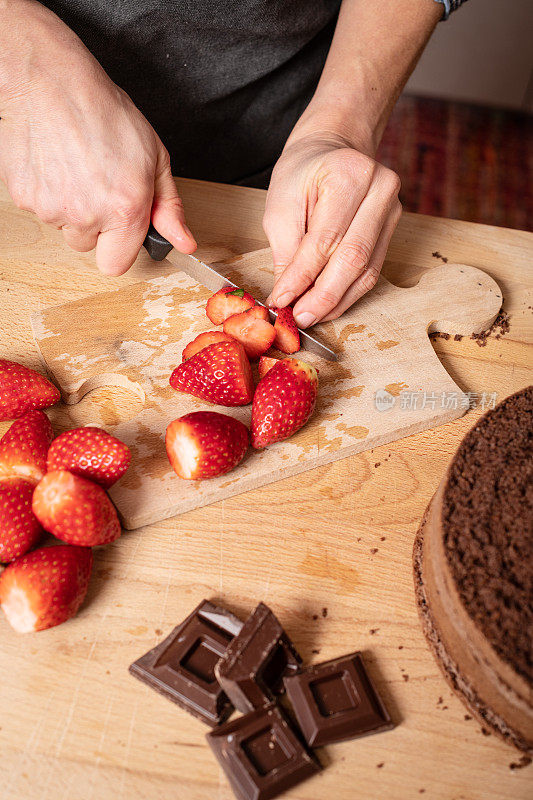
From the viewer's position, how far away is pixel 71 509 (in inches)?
51.4

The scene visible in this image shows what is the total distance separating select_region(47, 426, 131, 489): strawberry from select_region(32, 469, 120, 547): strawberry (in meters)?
0.07

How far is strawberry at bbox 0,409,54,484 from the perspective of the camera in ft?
4.69

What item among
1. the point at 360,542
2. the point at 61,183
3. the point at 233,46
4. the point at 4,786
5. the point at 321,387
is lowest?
the point at 4,786

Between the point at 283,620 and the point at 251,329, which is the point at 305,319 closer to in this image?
the point at 251,329

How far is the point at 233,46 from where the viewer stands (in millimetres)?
2045

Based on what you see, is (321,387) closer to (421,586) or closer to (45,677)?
(421,586)

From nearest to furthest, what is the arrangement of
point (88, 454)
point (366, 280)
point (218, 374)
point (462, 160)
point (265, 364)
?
1. point (88, 454)
2. point (218, 374)
3. point (265, 364)
4. point (366, 280)
5. point (462, 160)

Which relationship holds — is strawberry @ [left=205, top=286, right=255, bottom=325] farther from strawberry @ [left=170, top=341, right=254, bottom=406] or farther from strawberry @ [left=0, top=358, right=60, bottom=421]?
strawberry @ [left=0, top=358, right=60, bottom=421]

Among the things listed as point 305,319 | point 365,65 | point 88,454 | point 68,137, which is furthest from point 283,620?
point 365,65

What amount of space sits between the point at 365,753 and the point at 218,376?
2.70ft

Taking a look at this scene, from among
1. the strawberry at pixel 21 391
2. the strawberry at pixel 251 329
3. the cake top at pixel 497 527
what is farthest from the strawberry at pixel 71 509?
the cake top at pixel 497 527

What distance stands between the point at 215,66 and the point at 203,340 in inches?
37.2

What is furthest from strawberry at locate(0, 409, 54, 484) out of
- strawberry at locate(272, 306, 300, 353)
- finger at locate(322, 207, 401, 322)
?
finger at locate(322, 207, 401, 322)

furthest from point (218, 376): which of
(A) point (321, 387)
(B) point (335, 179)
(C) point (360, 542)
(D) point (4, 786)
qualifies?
(D) point (4, 786)
